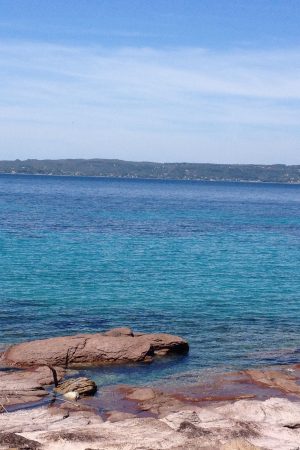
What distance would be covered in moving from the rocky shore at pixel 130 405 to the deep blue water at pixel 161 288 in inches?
62.8

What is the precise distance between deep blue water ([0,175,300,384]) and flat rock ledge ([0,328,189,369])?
0.90 m

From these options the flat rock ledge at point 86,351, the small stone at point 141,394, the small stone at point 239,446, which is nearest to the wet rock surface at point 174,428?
the small stone at point 239,446

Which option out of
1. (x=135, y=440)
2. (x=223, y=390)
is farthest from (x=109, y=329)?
(x=135, y=440)

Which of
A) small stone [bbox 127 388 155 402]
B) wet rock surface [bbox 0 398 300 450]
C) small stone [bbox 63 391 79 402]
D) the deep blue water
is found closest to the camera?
wet rock surface [bbox 0 398 300 450]

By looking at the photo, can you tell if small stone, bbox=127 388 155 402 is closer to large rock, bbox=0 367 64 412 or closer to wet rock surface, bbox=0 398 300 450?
wet rock surface, bbox=0 398 300 450

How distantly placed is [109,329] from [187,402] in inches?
417

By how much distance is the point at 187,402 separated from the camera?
25.0 meters

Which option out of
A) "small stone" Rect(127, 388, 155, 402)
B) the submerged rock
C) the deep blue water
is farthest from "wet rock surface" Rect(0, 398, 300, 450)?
the deep blue water

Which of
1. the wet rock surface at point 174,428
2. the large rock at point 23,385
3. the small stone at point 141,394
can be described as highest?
the wet rock surface at point 174,428

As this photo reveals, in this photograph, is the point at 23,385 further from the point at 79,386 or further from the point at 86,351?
the point at 86,351

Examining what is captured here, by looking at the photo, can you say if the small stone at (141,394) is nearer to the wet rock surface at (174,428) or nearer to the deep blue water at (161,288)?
the wet rock surface at (174,428)

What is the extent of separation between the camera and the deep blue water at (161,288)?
32875 mm

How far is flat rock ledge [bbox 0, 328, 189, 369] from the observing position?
95.3 ft

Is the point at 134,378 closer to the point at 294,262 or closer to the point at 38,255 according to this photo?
the point at 38,255
